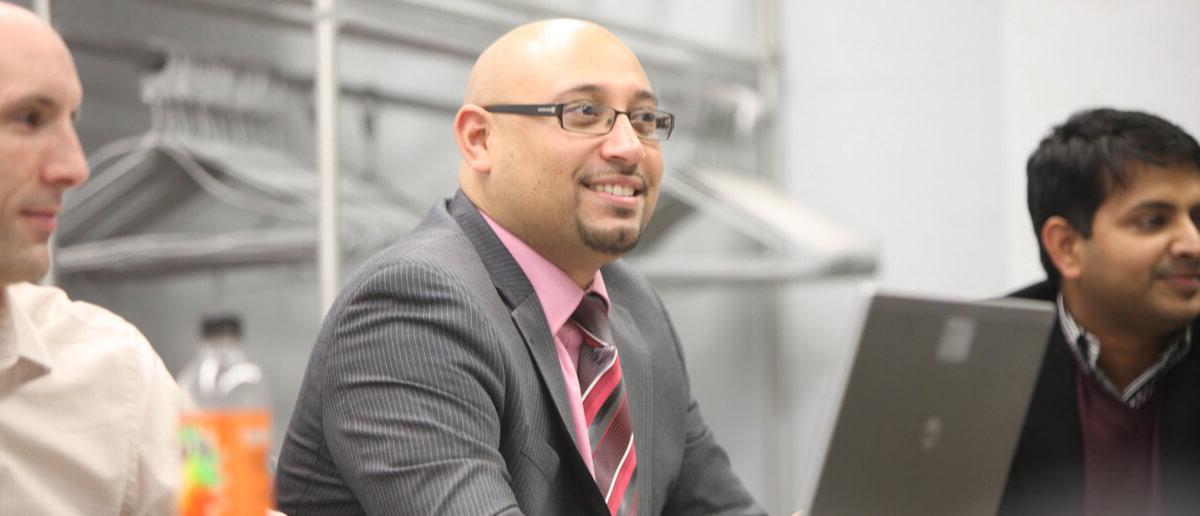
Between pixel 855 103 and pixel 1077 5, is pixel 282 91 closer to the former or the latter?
pixel 855 103

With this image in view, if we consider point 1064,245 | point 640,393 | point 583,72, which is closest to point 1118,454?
point 1064,245

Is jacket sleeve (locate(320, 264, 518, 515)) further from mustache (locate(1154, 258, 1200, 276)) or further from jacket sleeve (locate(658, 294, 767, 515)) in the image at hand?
mustache (locate(1154, 258, 1200, 276))

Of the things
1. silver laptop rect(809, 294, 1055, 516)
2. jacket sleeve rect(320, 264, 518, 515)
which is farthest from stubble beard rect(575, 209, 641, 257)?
silver laptop rect(809, 294, 1055, 516)

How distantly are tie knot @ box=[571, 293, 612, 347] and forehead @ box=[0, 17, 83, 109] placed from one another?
66 centimetres

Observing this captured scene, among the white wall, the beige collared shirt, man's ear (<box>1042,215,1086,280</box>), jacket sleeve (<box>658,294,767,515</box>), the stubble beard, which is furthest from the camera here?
the white wall

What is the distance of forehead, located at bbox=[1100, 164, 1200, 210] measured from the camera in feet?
5.97

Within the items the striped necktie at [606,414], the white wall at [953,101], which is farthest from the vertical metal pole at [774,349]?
the striped necktie at [606,414]

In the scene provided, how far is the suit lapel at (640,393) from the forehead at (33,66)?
0.73m

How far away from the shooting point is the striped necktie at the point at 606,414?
4.70 ft

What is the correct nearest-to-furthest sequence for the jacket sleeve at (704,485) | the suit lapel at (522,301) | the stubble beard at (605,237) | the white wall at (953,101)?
the suit lapel at (522,301)
the stubble beard at (605,237)
the jacket sleeve at (704,485)
the white wall at (953,101)

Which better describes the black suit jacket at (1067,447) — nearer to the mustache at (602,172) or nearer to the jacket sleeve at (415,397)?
the mustache at (602,172)

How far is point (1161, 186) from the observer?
1828 mm

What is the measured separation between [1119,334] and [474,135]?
998 millimetres

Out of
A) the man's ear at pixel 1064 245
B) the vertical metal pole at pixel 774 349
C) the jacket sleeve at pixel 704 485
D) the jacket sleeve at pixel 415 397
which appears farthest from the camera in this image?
the vertical metal pole at pixel 774 349
